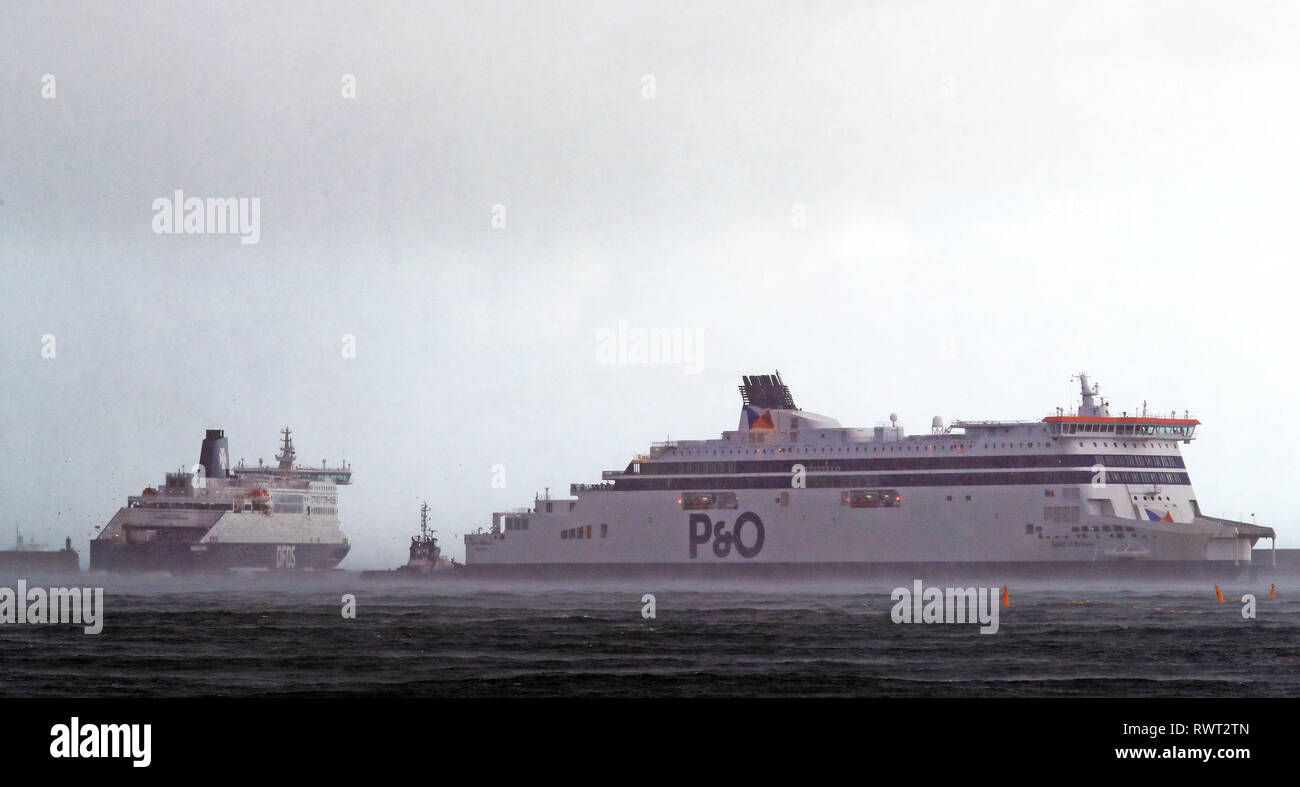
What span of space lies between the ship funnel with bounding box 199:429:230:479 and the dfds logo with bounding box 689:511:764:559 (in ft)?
174

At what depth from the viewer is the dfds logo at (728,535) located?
285 ft

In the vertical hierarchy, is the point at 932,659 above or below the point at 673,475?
below

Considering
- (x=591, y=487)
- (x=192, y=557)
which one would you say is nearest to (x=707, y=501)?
(x=591, y=487)

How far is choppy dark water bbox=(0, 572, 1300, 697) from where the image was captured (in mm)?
35469

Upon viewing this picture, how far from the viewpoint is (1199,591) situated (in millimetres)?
76250

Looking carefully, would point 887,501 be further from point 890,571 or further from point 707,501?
point 707,501

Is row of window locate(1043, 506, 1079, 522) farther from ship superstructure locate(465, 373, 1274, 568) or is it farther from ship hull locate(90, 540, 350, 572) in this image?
ship hull locate(90, 540, 350, 572)

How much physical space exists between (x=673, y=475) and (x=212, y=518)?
44575 millimetres

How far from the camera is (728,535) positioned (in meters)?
87.4

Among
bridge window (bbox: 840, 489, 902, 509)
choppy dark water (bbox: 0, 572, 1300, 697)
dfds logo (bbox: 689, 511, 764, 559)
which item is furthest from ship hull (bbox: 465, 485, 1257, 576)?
choppy dark water (bbox: 0, 572, 1300, 697)

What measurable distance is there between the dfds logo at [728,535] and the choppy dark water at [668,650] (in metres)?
14.8

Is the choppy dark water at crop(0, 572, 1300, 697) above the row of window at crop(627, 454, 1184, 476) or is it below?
below
